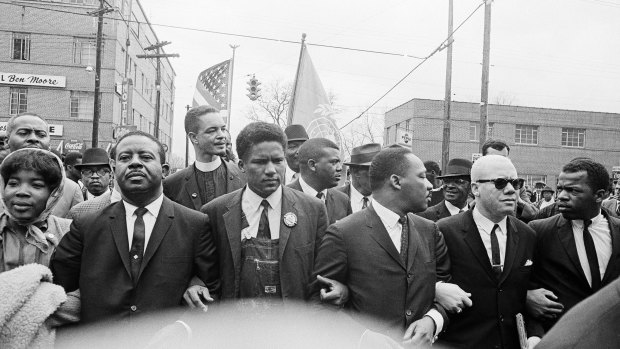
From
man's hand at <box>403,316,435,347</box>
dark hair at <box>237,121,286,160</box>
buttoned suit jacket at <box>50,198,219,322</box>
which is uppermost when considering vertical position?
dark hair at <box>237,121,286,160</box>

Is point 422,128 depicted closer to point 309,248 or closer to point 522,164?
point 522,164

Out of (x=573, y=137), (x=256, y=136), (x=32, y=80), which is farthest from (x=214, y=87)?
(x=573, y=137)

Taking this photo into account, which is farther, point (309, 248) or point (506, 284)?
point (506, 284)

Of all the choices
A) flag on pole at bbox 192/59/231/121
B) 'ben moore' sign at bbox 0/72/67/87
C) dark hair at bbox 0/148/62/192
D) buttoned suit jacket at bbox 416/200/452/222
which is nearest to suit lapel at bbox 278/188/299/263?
dark hair at bbox 0/148/62/192

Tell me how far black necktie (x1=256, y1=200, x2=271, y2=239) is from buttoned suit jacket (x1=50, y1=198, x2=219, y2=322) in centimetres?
45

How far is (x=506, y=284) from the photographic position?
380cm

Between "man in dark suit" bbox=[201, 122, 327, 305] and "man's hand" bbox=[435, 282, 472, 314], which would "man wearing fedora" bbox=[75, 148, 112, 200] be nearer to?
"man in dark suit" bbox=[201, 122, 327, 305]

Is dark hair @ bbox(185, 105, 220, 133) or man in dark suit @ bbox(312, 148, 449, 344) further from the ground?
dark hair @ bbox(185, 105, 220, 133)

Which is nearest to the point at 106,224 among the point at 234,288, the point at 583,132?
the point at 234,288

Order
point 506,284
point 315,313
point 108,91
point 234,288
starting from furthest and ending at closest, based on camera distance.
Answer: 1. point 108,91
2. point 506,284
3. point 234,288
4. point 315,313

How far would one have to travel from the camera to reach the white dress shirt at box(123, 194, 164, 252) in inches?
130

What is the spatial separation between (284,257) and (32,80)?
42.0 meters

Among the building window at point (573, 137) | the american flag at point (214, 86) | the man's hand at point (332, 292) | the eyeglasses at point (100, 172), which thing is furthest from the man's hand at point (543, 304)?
the building window at point (573, 137)

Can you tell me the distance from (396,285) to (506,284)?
0.93 metres
